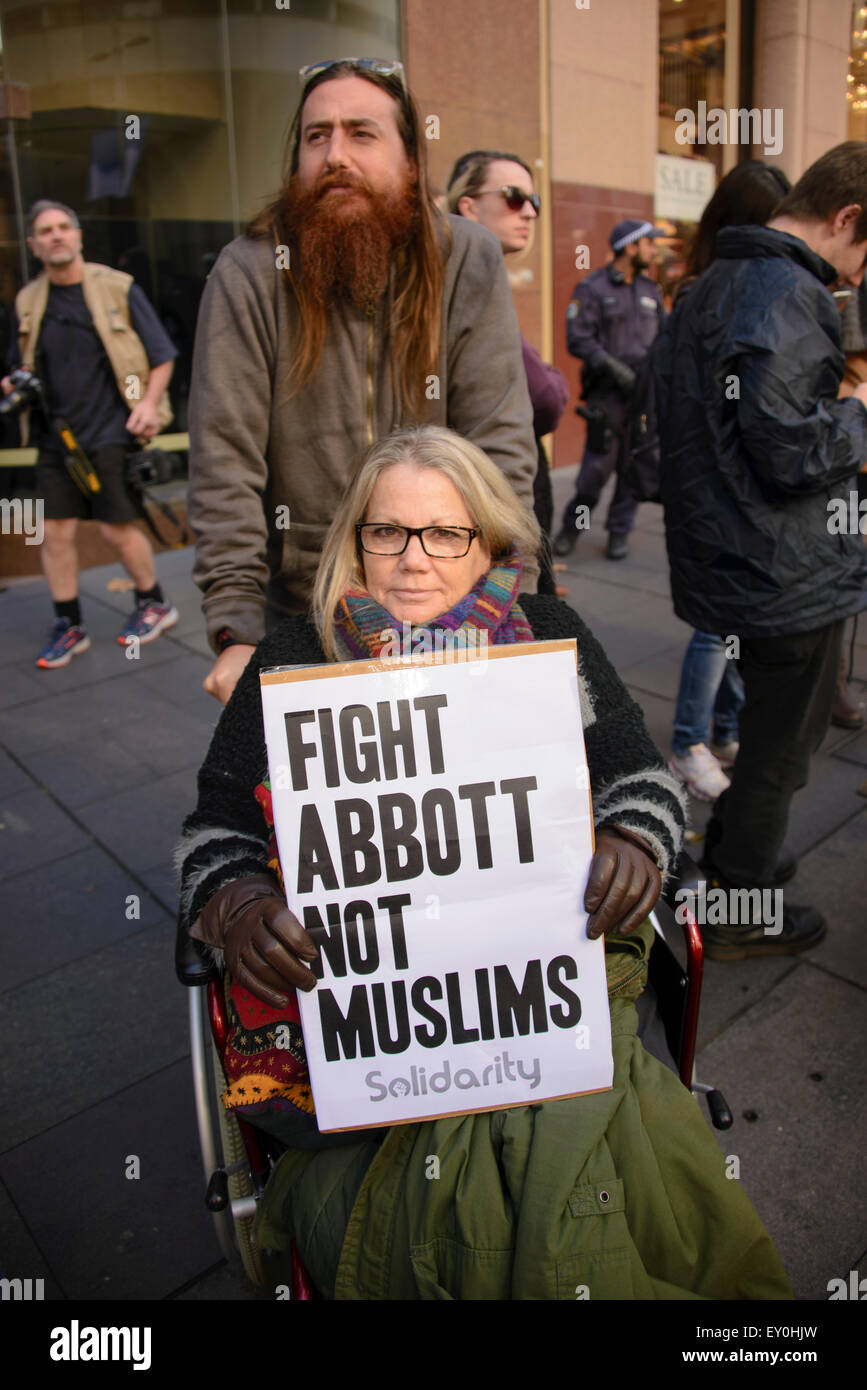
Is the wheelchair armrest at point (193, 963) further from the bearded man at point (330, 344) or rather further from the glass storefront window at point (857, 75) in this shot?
the glass storefront window at point (857, 75)

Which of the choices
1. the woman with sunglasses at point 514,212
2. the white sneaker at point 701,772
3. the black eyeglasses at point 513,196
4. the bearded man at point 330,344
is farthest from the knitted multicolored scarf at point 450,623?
the black eyeglasses at point 513,196

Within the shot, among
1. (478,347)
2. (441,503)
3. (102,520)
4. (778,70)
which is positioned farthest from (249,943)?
(778,70)

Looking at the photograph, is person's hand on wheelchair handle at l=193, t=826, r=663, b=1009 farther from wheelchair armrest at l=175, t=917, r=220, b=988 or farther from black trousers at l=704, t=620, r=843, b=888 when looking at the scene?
black trousers at l=704, t=620, r=843, b=888

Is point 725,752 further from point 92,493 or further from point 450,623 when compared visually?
point 92,493

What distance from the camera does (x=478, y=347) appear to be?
2.28 meters

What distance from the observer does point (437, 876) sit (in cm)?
145

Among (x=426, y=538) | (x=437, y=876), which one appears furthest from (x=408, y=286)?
(x=437, y=876)

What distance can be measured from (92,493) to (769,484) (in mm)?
3732

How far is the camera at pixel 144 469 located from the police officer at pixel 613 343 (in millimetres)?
2612

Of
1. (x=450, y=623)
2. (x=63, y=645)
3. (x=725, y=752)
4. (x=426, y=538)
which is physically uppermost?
(x=426, y=538)

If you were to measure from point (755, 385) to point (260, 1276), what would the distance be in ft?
7.15

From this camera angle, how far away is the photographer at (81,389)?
16.7ft

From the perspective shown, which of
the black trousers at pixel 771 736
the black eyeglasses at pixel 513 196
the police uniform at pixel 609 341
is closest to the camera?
the black trousers at pixel 771 736

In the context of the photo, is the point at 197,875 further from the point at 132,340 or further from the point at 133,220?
the point at 133,220
